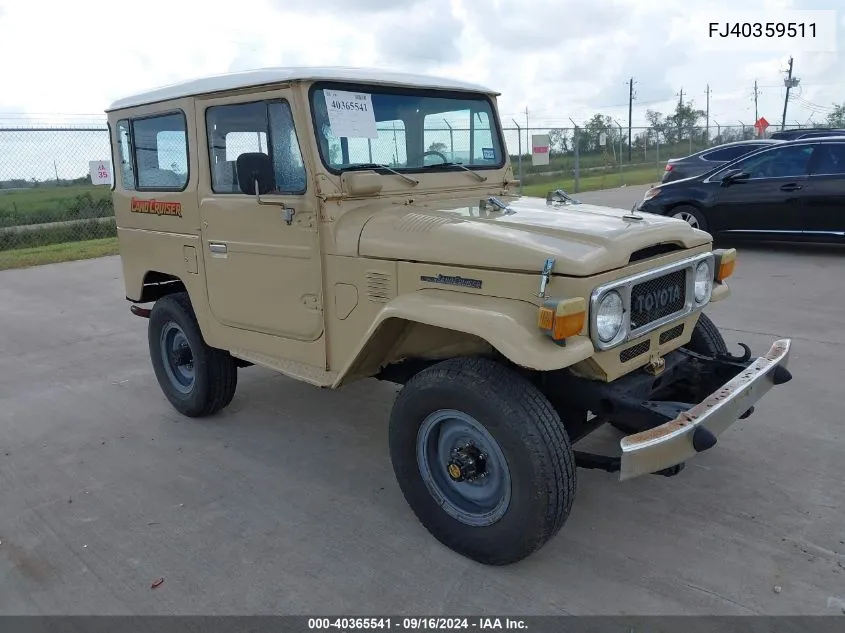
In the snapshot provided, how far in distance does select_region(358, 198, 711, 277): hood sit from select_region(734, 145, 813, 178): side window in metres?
7.02

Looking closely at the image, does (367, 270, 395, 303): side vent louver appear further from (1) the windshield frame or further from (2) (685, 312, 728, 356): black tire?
(2) (685, 312, 728, 356): black tire

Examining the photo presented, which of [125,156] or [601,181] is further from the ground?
[125,156]

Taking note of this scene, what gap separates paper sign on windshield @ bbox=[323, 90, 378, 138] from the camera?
11.4 ft

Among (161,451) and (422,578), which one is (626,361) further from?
(161,451)

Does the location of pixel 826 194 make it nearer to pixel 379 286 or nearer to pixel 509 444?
pixel 379 286

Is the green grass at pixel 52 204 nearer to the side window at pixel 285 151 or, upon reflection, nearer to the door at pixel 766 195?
the side window at pixel 285 151

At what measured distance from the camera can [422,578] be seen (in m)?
2.91

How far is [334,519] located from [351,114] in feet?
6.84

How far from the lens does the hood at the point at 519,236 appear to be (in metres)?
2.79

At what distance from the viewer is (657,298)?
3.12 meters

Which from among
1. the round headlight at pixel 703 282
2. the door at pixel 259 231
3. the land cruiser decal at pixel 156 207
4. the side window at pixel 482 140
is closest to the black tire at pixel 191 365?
the door at pixel 259 231

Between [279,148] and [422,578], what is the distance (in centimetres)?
226

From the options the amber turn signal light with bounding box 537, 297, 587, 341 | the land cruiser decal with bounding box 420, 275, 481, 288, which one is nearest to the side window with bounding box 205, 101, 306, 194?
the land cruiser decal with bounding box 420, 275, 481, 288

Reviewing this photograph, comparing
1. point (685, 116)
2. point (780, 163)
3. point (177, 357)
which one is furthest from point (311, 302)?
point (685, 116)
